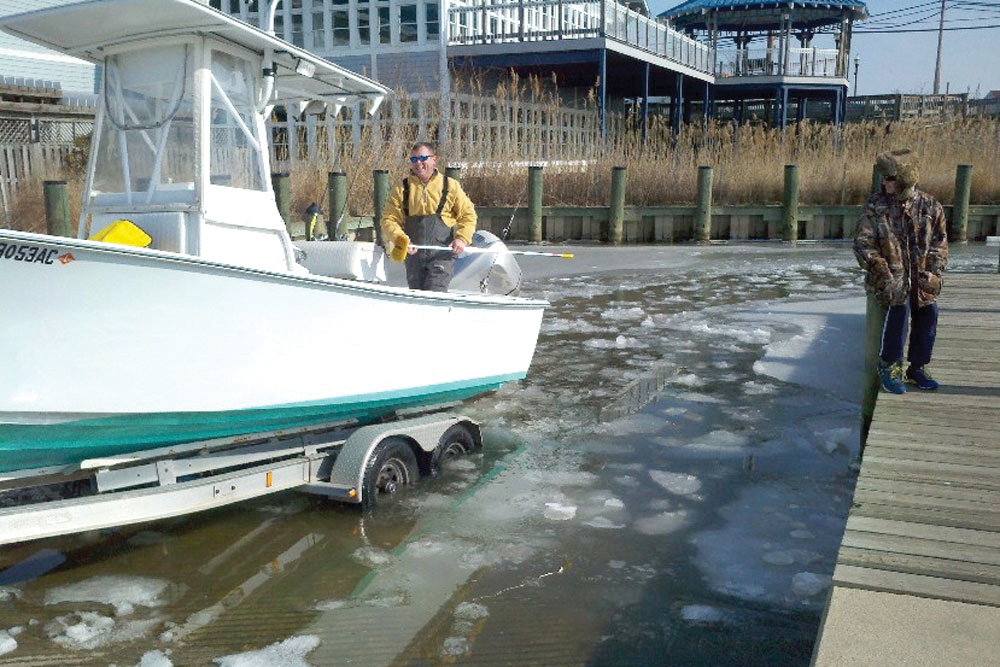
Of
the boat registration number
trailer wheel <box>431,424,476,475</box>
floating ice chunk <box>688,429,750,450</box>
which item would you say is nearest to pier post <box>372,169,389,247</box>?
trailer wheel <box>431,424,476,475</box>

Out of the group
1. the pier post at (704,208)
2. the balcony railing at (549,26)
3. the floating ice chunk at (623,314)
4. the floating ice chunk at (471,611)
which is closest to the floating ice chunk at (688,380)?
the floating ice chunk at (623,314)

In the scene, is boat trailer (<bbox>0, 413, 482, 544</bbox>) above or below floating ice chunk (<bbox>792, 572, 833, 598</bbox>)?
above

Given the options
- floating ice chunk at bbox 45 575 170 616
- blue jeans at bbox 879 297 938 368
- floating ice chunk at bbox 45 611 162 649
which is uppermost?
blue jeans at bbox 879 297 938 368

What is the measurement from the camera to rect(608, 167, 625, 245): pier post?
17281 mm

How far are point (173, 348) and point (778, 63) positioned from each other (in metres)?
32.7

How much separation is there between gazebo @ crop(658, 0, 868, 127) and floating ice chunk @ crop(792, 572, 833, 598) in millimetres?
29511

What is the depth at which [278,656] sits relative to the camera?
3594 mm

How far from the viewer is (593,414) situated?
6855 millimetres

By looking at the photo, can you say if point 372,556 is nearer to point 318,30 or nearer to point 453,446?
point 453,446

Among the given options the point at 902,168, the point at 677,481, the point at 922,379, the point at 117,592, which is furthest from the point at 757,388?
the point at 117,592

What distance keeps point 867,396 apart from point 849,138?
52.2 feet

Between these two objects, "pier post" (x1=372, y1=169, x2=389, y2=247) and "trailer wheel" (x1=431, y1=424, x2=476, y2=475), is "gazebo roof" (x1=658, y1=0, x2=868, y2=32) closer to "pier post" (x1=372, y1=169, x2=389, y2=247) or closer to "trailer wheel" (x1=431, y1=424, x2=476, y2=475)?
"pier post" (x1=372, y1=169, x2=389, y2=247)

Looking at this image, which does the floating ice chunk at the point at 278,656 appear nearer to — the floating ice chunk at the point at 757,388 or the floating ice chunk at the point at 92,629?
the floating ice chunk at the point at 92,629

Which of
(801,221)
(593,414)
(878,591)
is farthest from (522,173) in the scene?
(878,591)
